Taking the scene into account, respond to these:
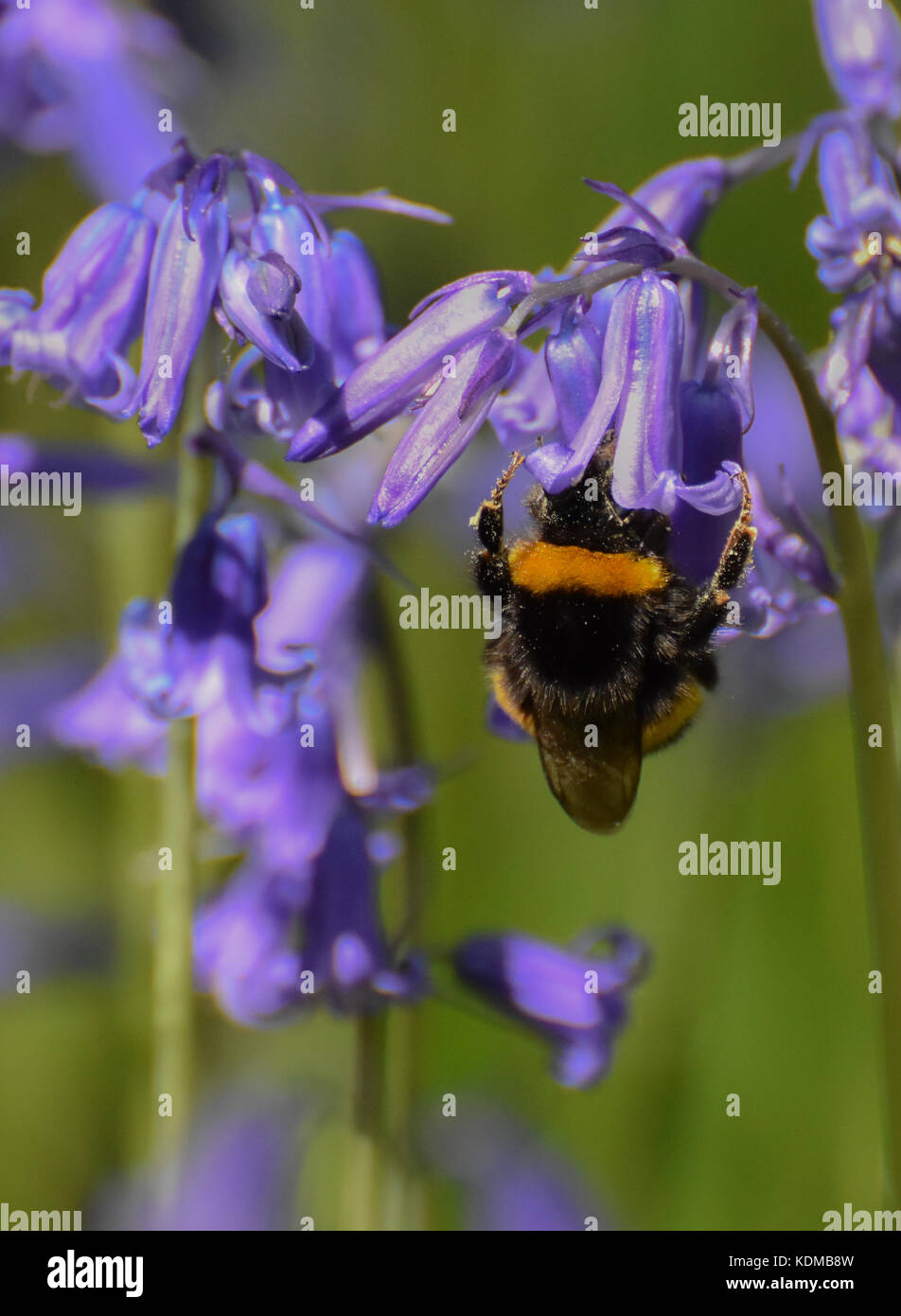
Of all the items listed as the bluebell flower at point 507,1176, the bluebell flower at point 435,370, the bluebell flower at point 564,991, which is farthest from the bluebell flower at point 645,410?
the bluebell flower at point 507,1176

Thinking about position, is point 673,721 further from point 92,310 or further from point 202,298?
point 92,310

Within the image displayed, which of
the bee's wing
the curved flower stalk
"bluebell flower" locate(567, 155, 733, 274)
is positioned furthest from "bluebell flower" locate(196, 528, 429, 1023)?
"bluebell flower" locate(567, 155, 733, 274)

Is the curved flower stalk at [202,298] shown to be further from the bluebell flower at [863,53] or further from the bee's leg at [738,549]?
the bluebell flower at [863,53]

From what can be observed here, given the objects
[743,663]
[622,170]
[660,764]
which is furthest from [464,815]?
[622,170]

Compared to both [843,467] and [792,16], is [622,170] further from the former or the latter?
[843,467]

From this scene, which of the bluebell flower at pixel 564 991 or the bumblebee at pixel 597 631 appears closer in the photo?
the bumblebee at pixel 597 631

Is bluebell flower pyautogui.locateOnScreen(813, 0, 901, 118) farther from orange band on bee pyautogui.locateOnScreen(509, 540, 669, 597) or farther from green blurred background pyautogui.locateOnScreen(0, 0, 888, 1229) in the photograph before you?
green blurred background pyautogui.locateOnScreen(0, 0, 888, 1229)
